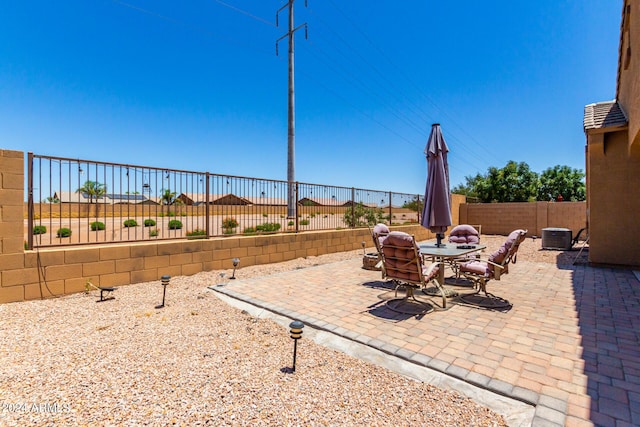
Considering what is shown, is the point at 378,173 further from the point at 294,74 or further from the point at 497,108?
the point at 294,74

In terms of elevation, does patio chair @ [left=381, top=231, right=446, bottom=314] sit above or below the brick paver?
above

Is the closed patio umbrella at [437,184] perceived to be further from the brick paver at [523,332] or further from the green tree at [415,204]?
the green tree at [415,204]

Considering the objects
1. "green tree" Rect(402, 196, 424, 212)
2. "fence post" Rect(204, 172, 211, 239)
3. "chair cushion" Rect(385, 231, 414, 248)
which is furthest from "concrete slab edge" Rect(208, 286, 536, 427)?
"green tree" Rect(402, 196, 424, 212)

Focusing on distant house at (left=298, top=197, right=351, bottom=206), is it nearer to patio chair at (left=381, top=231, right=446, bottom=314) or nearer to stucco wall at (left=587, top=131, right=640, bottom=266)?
patio chair at (left=381, top=231, right=446, bottom=314)

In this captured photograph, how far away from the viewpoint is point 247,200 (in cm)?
756

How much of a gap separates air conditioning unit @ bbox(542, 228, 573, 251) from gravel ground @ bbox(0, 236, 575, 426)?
37.0ft

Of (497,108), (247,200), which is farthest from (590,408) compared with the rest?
(497,108)

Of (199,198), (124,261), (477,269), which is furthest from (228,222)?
(477,269)

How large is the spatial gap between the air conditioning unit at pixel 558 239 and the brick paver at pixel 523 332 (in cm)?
481

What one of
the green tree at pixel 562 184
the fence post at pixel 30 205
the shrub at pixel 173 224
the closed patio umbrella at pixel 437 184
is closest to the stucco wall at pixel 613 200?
the closed patio umbrella at pixel 437 184

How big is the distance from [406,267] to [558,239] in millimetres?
9886

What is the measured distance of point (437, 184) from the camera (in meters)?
5.69

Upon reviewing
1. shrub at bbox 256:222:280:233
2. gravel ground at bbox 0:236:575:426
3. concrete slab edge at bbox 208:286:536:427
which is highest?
shrub at bbox 256:222:280:233

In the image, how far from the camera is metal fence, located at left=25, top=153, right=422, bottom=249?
4656 millimetres
